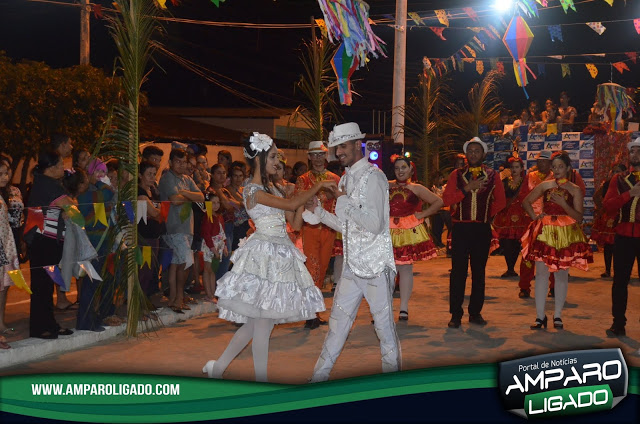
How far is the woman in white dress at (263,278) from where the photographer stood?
594 cm

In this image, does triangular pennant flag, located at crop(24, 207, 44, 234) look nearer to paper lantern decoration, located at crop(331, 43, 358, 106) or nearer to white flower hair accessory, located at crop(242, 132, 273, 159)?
white flower hair accessory, located at crop(242, 132, 273, 159)

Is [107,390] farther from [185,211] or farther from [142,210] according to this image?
[185,211]

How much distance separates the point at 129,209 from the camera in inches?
321

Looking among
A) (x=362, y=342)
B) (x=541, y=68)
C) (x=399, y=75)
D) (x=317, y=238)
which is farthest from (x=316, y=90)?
(x=541, y=68)

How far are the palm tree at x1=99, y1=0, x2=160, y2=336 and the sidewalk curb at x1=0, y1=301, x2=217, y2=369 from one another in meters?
0.26

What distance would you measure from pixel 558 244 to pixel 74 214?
5288mm

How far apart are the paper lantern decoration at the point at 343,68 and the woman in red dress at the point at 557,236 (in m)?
4.58

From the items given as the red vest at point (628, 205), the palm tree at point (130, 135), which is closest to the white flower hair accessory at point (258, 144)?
the palm tree at point (130, 135)

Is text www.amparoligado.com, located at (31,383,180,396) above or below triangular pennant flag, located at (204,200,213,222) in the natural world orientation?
below

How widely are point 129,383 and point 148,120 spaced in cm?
2923

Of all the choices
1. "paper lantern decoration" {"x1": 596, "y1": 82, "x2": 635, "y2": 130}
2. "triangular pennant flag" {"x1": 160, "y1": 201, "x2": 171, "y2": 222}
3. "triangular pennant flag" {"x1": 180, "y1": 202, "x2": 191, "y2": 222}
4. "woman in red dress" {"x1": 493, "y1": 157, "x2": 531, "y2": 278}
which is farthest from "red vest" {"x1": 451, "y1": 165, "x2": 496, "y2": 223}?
"paper lantern decoration" {"x1": 596, "y1": 82, "x2": 635, "y2": 130}

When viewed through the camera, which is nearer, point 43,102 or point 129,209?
point 129,209

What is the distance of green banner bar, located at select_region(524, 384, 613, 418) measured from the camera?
4188 millimetres

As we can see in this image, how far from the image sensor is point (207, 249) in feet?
33.5
